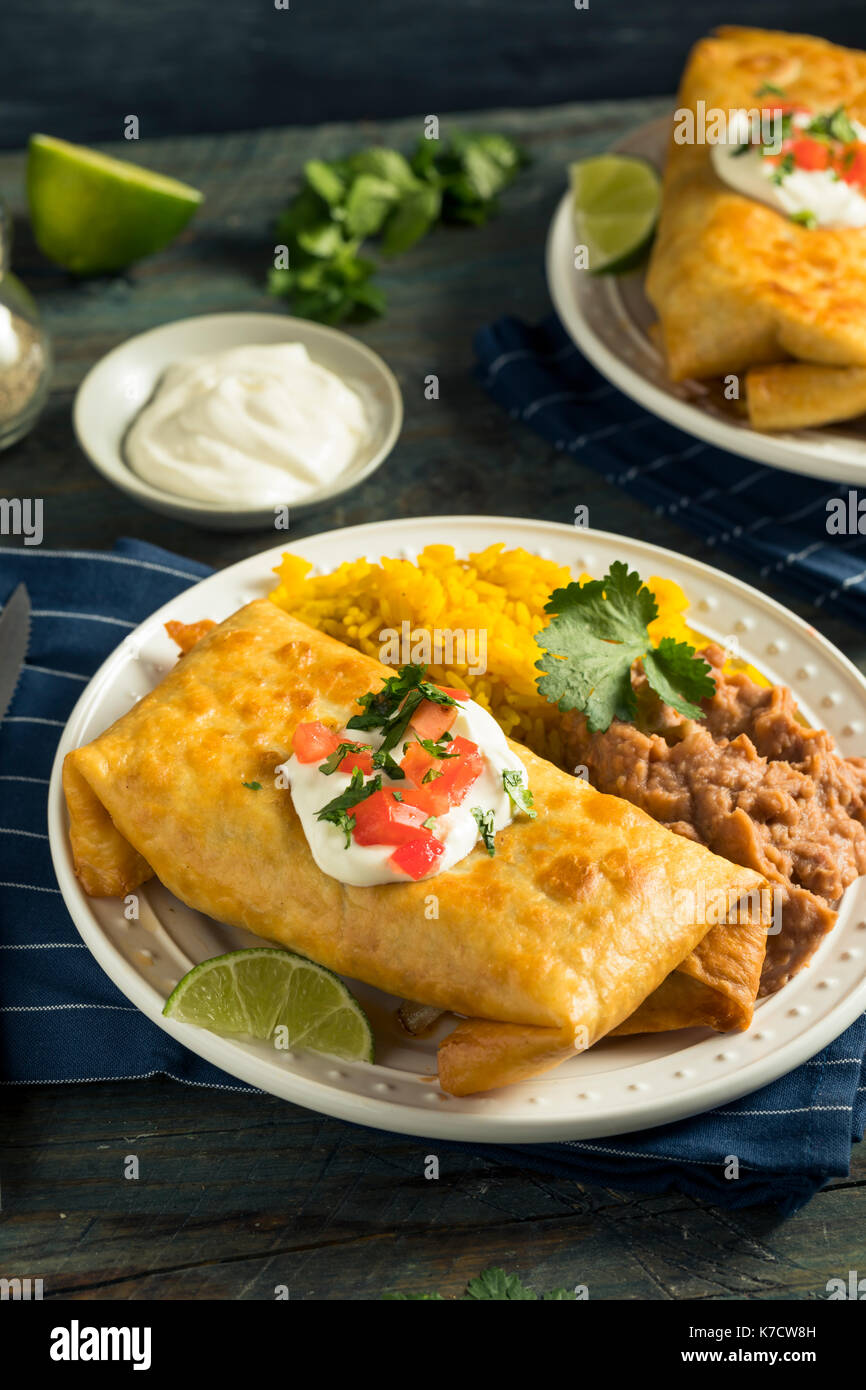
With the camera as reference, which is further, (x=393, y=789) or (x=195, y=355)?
(x=195, y=355)

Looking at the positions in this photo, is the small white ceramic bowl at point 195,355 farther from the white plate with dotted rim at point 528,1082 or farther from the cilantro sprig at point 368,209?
the white plate with dotted rim at point 528,1082

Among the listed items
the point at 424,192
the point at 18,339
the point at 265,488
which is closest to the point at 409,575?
the point at 265,488

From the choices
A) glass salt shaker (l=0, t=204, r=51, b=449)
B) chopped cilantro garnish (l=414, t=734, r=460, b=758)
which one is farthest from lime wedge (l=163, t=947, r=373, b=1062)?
glass salt shaker (l=0, t=204, r=51, b=449)

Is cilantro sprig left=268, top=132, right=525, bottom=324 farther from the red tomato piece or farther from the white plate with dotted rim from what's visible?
the red tomato piece

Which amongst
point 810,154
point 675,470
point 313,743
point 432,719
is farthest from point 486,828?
point 810,154

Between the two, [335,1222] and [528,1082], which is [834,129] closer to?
[528,1082]

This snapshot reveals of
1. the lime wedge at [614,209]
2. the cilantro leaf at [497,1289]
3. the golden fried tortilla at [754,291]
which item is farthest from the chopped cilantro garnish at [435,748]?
the lime wedge at [614,209]
